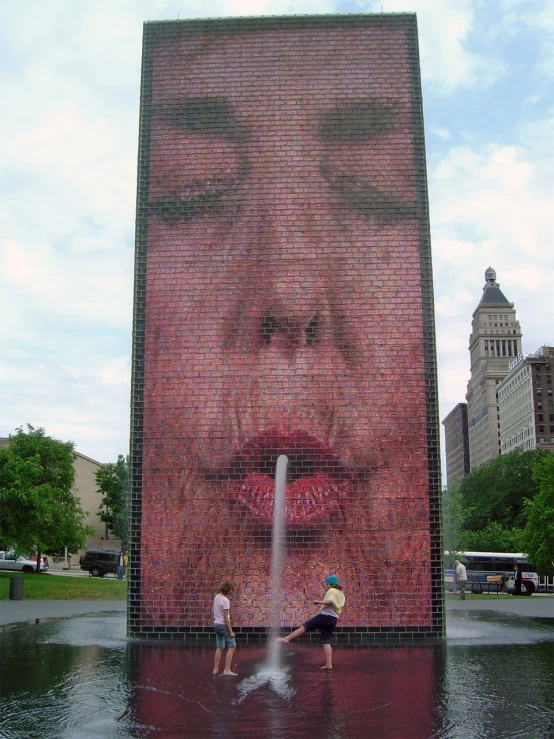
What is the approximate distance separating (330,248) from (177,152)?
4036mm

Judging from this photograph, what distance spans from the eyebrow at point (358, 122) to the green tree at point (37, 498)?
2754 cm

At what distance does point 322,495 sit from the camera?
1395cm

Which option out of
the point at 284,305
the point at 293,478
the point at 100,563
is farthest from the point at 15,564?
the point at 284,305

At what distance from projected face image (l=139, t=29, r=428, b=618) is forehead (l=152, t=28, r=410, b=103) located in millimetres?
42

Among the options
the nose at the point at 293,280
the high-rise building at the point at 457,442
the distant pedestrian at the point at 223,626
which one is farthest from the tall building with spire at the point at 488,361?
the distant pedestrian at the point at 223,626

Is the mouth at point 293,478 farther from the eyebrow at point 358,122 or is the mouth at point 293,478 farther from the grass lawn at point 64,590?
the grass lawn at point 64,590

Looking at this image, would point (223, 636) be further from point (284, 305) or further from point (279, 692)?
point (284, 305)

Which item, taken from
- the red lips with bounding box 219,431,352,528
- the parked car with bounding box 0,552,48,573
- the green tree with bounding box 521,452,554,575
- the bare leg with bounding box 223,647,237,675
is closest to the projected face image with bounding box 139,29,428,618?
the red lips with bounding box 219,431,352,528

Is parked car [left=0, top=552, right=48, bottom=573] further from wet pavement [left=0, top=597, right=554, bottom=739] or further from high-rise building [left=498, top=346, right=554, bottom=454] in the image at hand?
high-rise building [left=498, top=346, right=554, bottom=454]

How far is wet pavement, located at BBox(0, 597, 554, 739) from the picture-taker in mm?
7031

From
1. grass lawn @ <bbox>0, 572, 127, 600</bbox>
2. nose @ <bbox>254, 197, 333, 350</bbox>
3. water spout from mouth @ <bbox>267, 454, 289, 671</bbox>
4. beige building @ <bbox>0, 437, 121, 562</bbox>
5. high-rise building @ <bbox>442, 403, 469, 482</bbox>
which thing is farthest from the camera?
high-rise building @ <bbox>442, 403, 469, 482</bbox>

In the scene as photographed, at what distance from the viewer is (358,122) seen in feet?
51.2

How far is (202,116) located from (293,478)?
26.8 feet

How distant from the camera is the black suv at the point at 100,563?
45594mm
